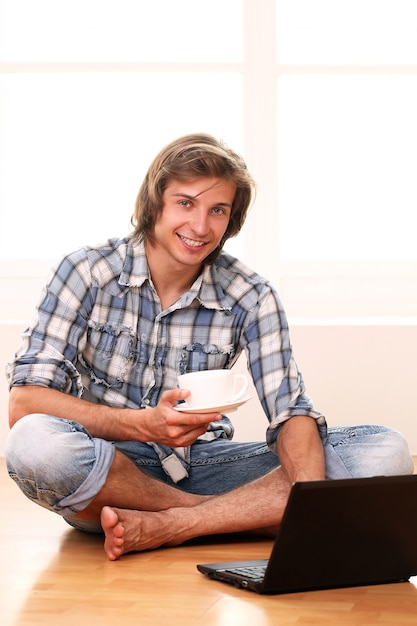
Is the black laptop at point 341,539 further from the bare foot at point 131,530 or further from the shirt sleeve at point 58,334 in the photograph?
the shirt sleeve at point 58,334

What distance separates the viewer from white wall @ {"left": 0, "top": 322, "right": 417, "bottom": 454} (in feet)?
12.5

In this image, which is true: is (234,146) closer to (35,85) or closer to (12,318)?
(35,85)

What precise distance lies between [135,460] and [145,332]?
0.95ft

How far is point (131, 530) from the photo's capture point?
201 centimetres

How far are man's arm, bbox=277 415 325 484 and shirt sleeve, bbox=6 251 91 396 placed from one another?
1.51ft

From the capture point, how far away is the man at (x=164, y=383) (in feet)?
6.63

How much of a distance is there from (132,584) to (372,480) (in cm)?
48

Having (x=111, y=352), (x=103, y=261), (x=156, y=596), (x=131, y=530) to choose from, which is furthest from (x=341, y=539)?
(x=103, y=261)

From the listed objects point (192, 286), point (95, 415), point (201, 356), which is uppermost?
point (192, 286)

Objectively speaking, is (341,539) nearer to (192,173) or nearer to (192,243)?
(192,243)

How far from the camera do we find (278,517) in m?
2.20

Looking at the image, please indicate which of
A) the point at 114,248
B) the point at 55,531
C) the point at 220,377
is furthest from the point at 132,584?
the point at 114,248

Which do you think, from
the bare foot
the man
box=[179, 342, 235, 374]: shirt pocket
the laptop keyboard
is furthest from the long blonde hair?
the laptop keyboard

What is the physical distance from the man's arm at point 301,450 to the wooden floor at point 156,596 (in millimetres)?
191
